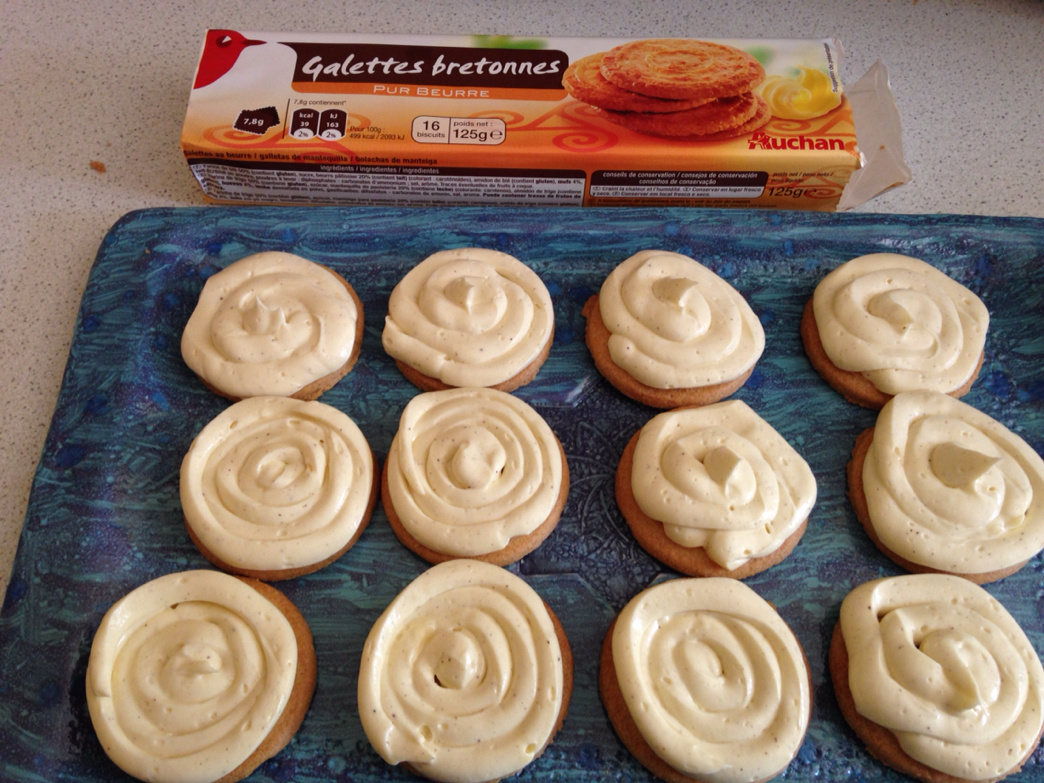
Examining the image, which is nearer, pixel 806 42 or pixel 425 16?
pixel 806 42

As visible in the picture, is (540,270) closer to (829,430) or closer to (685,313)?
(685,313)

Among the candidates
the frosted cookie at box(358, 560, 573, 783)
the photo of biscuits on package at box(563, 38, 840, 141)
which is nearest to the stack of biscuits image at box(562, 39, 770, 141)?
the photo of biscuits on package at box(563, 38, 840, 141)

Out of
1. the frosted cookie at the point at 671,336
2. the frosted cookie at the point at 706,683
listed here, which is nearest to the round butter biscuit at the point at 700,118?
the frosted cookie at the point at 671,336

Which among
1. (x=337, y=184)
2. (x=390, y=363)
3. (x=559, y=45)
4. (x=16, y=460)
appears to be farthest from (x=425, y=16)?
(x=16, y=460)

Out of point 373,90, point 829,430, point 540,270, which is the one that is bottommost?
point 829,430

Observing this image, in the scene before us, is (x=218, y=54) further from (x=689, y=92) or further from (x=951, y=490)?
(x=951, y=490)

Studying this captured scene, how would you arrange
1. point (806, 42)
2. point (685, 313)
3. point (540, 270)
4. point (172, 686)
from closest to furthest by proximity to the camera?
1. point (172, 686)
2. point (685, 313)
3. point (540, 270)
4. point (806, 42)
